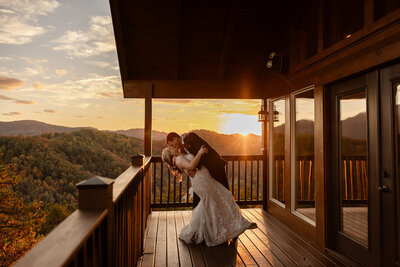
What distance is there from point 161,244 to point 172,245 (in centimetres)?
15

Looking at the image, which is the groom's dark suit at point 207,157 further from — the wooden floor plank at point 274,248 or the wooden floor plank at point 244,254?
the wooden floor plank at point 274,248

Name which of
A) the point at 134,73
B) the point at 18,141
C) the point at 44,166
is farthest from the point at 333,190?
the point at 18,141

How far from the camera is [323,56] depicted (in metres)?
3.51

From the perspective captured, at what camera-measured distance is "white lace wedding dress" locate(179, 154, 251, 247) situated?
3654 mm

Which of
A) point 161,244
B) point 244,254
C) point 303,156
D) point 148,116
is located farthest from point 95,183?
point 148,116

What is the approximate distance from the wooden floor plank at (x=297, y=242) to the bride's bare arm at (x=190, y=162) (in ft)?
5.63

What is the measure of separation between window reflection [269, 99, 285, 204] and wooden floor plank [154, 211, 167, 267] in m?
2.10

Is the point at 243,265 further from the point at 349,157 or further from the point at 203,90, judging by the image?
the point at 203,90

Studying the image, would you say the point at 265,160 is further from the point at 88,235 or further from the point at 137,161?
the point at 88,235

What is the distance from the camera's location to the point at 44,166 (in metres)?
21.0

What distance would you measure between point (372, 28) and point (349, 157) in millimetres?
1350

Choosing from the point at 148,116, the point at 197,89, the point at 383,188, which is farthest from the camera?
the point at 197,89

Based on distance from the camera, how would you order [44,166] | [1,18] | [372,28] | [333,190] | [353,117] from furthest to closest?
1. [1,18]
2. [44,166]
3. [333,190]
4. [353,117]
5. [372,28]

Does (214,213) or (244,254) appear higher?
(214,213)
